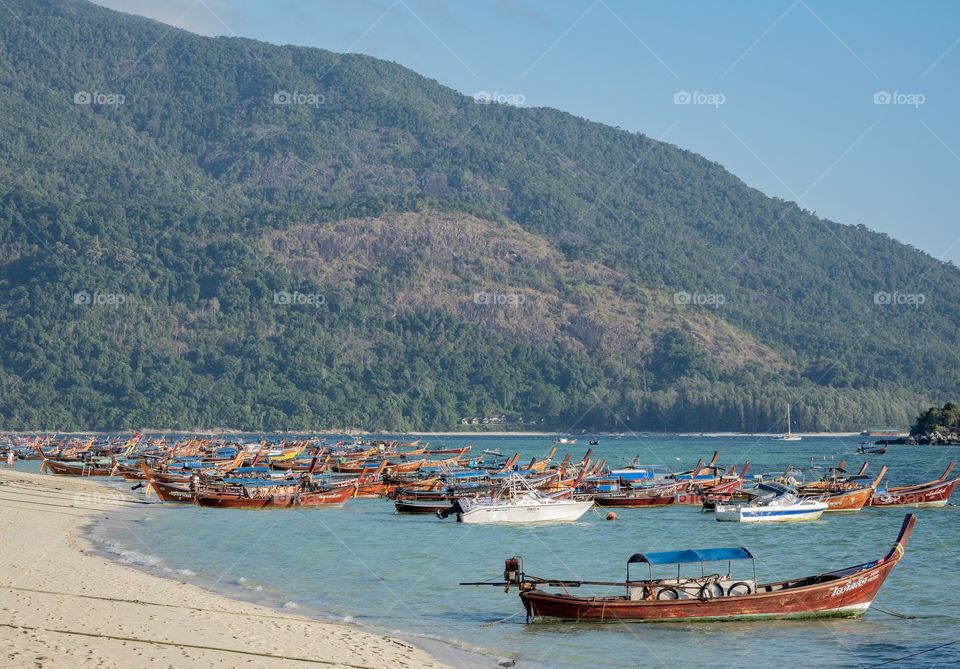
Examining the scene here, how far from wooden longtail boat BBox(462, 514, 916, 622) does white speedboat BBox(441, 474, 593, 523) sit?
20.2 metres

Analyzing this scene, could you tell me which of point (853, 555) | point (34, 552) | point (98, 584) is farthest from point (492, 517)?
point (98, 584)

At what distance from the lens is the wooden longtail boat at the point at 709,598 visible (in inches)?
1073

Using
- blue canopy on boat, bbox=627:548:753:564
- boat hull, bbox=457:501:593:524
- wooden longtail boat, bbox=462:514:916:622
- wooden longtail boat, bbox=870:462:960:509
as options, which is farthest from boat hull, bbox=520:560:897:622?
wooden longtail boat, bbox=870:462:960:509

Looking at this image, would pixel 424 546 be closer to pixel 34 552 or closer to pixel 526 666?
pixel 34 552

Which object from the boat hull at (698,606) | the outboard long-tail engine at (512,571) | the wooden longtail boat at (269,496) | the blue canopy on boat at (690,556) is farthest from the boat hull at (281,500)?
the blue canopy on boat at (690,556)

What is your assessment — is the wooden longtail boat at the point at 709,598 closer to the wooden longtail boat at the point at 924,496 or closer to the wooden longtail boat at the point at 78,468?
the wooden longtail boat at the point at 924,496

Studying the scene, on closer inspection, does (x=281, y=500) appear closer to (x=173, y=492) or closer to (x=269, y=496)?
(x=269, y=496)

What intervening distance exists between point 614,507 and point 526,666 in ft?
114

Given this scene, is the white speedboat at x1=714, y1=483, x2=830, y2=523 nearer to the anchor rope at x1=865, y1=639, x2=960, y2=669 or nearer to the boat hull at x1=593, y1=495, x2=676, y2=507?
the boat hull at x1=593, y1=495, x2=676, y2=507

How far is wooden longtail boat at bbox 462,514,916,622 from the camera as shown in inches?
1073

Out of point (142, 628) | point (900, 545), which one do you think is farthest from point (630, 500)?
point (142, 628)

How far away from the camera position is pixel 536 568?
36.8 metres

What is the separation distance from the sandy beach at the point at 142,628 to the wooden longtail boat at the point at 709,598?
14.1 ft

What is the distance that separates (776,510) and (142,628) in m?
31.9
